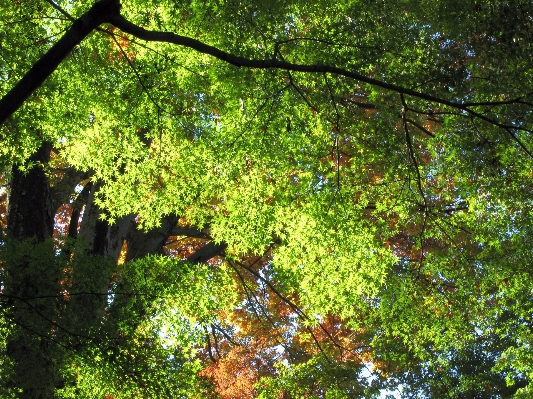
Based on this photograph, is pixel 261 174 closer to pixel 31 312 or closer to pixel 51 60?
pixel 31 312

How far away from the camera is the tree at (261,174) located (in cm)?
590

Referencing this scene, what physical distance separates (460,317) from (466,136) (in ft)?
9.59

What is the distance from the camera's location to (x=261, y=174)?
8.27 meters

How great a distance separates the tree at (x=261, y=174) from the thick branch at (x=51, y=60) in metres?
0.17

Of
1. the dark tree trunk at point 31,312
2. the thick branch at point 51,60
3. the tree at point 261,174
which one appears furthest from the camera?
the tree at point 261,174

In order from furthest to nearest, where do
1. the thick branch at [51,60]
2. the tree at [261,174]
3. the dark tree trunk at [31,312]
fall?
the tree at [261,174] < the dark tree trunk at [31,312] < the thick branch at [51,60]

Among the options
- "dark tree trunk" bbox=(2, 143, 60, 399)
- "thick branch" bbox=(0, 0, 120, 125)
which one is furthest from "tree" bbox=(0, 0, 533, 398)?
"thick branch" bbox=(0, 0, 120, 125)

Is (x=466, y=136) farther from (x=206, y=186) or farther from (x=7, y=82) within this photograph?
(x=7, y=82)

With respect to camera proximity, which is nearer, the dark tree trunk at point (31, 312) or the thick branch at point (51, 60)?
the thick branch at point (51, 60)

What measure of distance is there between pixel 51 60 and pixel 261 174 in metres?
4.03

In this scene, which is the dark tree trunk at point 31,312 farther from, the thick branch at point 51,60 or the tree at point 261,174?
the thick branch at point 51,60

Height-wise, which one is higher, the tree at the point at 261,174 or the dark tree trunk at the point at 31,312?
the tree at the point at 261,174

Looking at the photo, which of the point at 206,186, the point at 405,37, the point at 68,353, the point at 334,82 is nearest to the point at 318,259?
the point at 206,186

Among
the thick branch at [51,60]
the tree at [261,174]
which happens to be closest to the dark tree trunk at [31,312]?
the tree at [261,174]
